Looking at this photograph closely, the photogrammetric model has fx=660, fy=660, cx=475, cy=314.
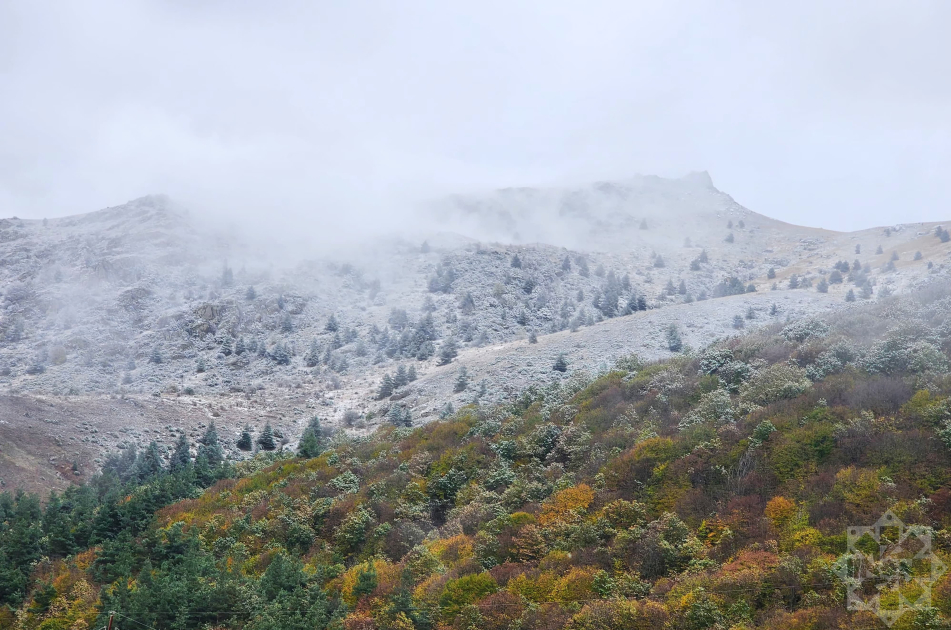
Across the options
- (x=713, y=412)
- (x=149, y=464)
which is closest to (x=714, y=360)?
(x=713, y=412)

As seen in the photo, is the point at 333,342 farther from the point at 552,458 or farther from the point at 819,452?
the point at 819,452

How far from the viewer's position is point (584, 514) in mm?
28234

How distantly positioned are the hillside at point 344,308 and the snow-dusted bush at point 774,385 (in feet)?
75.8

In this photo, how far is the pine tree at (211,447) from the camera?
54.2m

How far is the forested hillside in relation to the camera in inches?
824

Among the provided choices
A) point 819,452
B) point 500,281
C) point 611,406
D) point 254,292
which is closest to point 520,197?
point 500,281

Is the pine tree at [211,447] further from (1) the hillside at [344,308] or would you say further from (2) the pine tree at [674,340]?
(2) the pine tree at [674,340]

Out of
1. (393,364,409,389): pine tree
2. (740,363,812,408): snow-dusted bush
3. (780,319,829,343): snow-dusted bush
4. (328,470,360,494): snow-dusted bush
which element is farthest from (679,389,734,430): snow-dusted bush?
(393,364,409,389): pine tree

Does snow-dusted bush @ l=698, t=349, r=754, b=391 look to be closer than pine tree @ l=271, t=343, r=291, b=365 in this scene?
Yes

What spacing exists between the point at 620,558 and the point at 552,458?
506 inches

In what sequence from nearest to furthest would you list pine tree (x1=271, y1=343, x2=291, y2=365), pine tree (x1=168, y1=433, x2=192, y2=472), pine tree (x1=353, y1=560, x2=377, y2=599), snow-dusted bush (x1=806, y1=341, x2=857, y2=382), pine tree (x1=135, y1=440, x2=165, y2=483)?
pine tree (x1=353, y1=560, x2=377, y2=599), snow-dusted bush (x1=806, y1=341, x2=857, y2=382), pine tree (x1=135, y1=440, x2=165, y2=483), pine tree (x1=168, y1=433, x2=192, y2=472), pine tree (x1=271, y1=343, x2=291, y2=365)

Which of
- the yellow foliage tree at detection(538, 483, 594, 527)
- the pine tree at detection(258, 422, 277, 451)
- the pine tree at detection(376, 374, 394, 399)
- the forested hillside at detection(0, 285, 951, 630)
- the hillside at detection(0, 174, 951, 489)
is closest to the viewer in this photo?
the forested hillside at detection(0, 285, 951, 630)

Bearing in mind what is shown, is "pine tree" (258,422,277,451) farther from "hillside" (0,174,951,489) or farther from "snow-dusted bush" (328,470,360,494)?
"snow-dusted bush" (328,470,360,494)

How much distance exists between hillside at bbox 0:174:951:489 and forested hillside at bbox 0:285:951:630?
631 inches
